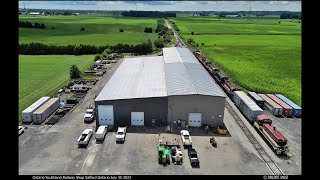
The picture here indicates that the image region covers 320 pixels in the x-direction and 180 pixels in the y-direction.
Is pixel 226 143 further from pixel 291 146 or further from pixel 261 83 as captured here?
pixel 261 83

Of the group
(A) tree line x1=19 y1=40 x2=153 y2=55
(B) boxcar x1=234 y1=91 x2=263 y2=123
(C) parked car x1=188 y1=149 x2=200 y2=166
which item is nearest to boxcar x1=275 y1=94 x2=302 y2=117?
(B) boxcar x1=234 y1=91 x2=263 y2=123

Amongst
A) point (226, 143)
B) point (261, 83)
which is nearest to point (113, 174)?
point (226, 143)

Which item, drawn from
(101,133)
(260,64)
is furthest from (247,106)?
(260,64)

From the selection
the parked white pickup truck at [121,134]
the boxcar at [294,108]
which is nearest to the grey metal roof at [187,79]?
the parked white pickup truck at [121,134]

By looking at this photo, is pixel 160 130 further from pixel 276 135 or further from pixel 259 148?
pixel 276 135

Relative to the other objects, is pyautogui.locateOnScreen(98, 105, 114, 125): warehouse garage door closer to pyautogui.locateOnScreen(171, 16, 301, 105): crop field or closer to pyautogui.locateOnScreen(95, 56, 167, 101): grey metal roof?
pyautogui.locateOnScreen(95, 56, 167, 101): grey metal roof

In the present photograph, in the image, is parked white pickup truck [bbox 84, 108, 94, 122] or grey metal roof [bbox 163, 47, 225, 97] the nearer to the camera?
grey metal roof [bbox 163, 47, 225, 97]
